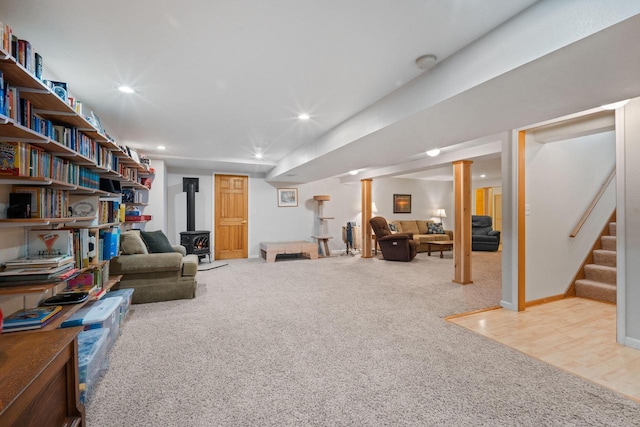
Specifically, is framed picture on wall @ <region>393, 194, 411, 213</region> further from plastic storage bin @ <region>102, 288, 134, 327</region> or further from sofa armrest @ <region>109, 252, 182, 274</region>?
plastic storage bin @ <region>102, 288, 134, 327</region>

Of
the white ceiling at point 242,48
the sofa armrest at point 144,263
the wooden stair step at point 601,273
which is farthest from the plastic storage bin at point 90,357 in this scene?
the wooden stair step at point 601,273

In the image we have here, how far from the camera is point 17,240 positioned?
192cm

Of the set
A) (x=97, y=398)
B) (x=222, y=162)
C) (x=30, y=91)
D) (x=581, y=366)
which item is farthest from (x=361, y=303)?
(x=222, y=162)

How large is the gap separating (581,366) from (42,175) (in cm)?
392

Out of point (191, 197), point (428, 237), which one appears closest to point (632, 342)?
point (428, 237)

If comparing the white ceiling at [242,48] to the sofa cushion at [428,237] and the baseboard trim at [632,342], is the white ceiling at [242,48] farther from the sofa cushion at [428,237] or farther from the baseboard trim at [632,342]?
the sofa cushion at [428,237]

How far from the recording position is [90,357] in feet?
5.87

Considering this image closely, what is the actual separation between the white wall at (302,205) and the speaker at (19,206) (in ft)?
16.1

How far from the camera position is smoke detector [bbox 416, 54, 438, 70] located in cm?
198

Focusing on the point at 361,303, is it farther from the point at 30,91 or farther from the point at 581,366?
the point at 30,91

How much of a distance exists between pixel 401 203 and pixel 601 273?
5.45 m

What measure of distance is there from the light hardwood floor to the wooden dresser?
115 inches

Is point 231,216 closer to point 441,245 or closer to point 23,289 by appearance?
point 441,245

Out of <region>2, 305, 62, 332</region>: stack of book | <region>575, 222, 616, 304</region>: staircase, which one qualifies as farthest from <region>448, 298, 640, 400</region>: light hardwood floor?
<region>2, 305, 62, 332</region>: stack of book
